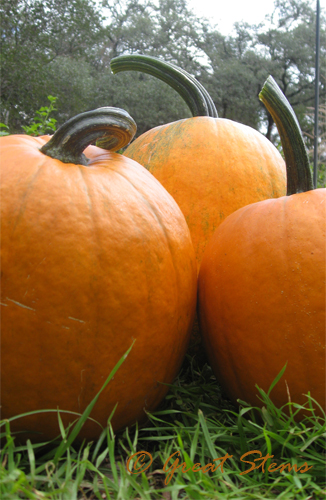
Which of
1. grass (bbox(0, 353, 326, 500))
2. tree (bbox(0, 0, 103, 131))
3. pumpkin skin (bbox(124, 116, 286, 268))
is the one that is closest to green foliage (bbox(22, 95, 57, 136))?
pumpkin skin (bbox(124, 116, 286, 268))

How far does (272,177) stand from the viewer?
167 cm

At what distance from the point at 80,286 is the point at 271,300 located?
1.64 feet

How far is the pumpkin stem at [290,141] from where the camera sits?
49.1 inches

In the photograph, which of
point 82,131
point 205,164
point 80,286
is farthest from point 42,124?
point 80,286

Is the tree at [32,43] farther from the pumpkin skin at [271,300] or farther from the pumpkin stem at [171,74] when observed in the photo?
the pumpkin skin at [271,300]

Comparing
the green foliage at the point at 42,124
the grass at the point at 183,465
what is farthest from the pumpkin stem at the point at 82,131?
the green foliage at the point at 42,124

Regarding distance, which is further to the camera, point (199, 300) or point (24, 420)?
point (199, 300)

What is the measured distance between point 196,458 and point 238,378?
264 millimetres

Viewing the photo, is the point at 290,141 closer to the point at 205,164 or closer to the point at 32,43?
the point at 205,164

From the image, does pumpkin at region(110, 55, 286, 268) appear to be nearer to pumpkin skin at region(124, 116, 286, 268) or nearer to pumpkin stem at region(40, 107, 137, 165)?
pumpkin skin at region(124, 116, 286, 268)

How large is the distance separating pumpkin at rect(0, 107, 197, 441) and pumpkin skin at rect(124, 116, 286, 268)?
0.46 m

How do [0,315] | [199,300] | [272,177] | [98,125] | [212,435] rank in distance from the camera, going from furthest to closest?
[272,177]
[199,300]
[98,125]
[212,435]
[0,315]

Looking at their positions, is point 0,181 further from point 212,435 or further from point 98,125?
point 212,435

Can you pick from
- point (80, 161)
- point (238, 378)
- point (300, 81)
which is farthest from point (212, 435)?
point (300, 81)
